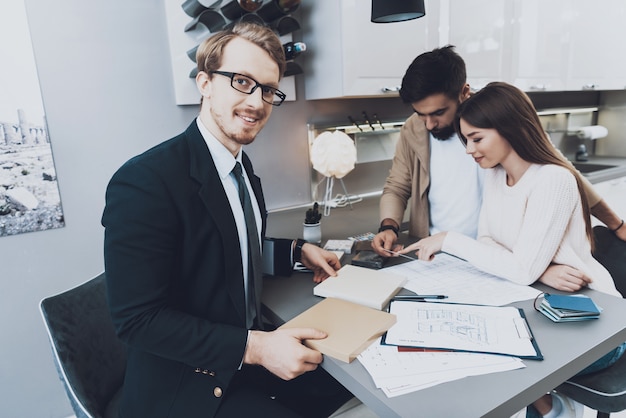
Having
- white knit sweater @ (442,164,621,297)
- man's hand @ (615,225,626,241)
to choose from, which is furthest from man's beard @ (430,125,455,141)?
man's hand @ (615,225,626,241)

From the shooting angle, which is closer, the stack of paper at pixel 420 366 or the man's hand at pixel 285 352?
the stack of paper at pixel 420 366

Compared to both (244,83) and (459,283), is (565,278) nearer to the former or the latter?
(459,283)

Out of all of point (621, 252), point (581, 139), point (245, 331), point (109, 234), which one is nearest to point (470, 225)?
point (621, 252)

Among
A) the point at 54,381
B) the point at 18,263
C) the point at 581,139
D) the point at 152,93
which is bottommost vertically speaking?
the point at 54,381

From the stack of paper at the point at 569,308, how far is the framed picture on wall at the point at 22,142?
1739mm

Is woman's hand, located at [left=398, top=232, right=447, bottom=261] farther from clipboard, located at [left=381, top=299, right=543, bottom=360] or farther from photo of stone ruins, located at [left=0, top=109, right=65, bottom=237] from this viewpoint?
photo of stone ruins, located at [left=0, top=109, right=65, bottom=237]

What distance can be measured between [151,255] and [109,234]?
0.33ft

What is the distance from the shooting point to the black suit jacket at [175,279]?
86 centimetres

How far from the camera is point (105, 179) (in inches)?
66.6

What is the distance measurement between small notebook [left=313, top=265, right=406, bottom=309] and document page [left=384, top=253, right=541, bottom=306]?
0.06m

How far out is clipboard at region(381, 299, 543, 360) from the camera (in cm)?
81

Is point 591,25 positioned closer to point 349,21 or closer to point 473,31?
point 473,31

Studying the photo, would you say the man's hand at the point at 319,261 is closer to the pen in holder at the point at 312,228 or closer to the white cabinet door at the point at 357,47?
the pen in holder at the point at 312,228

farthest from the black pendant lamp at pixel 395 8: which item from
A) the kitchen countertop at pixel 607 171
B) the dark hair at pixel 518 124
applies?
the kitchen countertop at pixel 607 171
